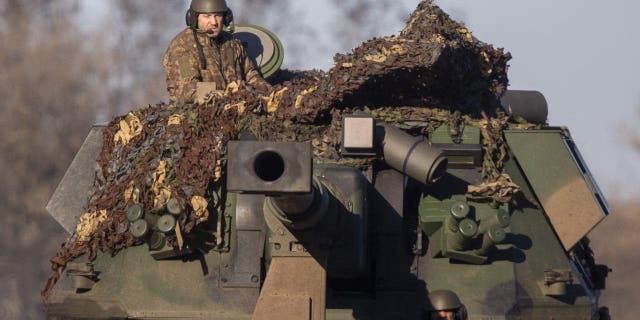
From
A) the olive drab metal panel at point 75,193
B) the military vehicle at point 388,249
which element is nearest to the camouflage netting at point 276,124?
the military vehicle at point 388,249

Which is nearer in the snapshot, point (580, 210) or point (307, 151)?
point (307, 151)

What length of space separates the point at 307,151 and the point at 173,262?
10.1 feet

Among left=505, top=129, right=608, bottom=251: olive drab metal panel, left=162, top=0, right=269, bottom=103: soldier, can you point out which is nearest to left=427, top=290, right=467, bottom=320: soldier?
left=505, top=129, right=608, bottom=251: olive drab metal panel

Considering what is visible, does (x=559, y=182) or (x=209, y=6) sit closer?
(x=559, y=182)

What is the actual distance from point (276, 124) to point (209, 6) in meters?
2.39

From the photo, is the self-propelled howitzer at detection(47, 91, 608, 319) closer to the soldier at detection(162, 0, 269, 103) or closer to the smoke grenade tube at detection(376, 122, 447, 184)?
the smoke grenade tube at detection(376, 122, 447, 184)

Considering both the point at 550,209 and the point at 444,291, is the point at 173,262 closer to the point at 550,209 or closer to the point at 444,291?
the point at 444,291

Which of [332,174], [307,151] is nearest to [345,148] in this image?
[332,174]

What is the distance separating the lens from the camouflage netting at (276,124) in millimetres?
13211

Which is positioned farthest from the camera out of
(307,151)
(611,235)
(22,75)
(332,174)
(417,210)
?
(611,235)

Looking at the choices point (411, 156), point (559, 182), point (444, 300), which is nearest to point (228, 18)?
point (411, 156)

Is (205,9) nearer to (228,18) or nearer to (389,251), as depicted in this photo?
(228,18)

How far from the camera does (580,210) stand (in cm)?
1345

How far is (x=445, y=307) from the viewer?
12.2 m
